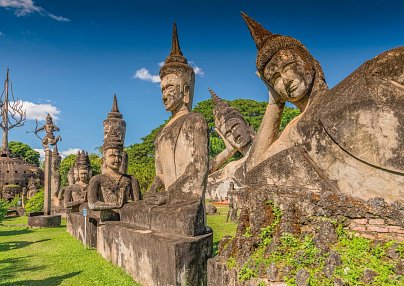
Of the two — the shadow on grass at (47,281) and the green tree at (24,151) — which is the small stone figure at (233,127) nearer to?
the shadow on grass at (47,281)

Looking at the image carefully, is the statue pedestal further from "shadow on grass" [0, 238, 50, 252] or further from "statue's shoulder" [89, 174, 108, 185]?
"statue's shoulder" [89, 174, 108, 185]

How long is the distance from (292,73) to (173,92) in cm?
229

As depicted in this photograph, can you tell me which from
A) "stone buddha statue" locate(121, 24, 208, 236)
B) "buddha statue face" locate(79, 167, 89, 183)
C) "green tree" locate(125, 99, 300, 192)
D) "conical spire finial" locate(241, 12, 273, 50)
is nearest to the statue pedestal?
"buddha statue face" locate(79, 167, 89, 183)

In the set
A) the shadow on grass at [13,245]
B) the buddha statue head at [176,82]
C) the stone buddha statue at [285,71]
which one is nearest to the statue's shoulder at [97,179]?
the buddha statue head at [176,82]

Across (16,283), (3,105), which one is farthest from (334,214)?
(3,105)

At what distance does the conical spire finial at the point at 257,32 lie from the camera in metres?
4.30

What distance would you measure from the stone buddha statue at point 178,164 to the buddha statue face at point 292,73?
1525 mm

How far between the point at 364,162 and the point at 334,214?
559mm

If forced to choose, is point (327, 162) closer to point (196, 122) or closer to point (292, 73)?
point (292, 73)

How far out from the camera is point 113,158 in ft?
26.5

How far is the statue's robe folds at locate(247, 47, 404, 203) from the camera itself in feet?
10.4

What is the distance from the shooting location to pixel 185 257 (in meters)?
4.12

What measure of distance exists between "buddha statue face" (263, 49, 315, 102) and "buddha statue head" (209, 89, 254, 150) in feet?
53.5

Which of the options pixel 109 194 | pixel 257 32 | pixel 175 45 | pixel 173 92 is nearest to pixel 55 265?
pixel 109 194
